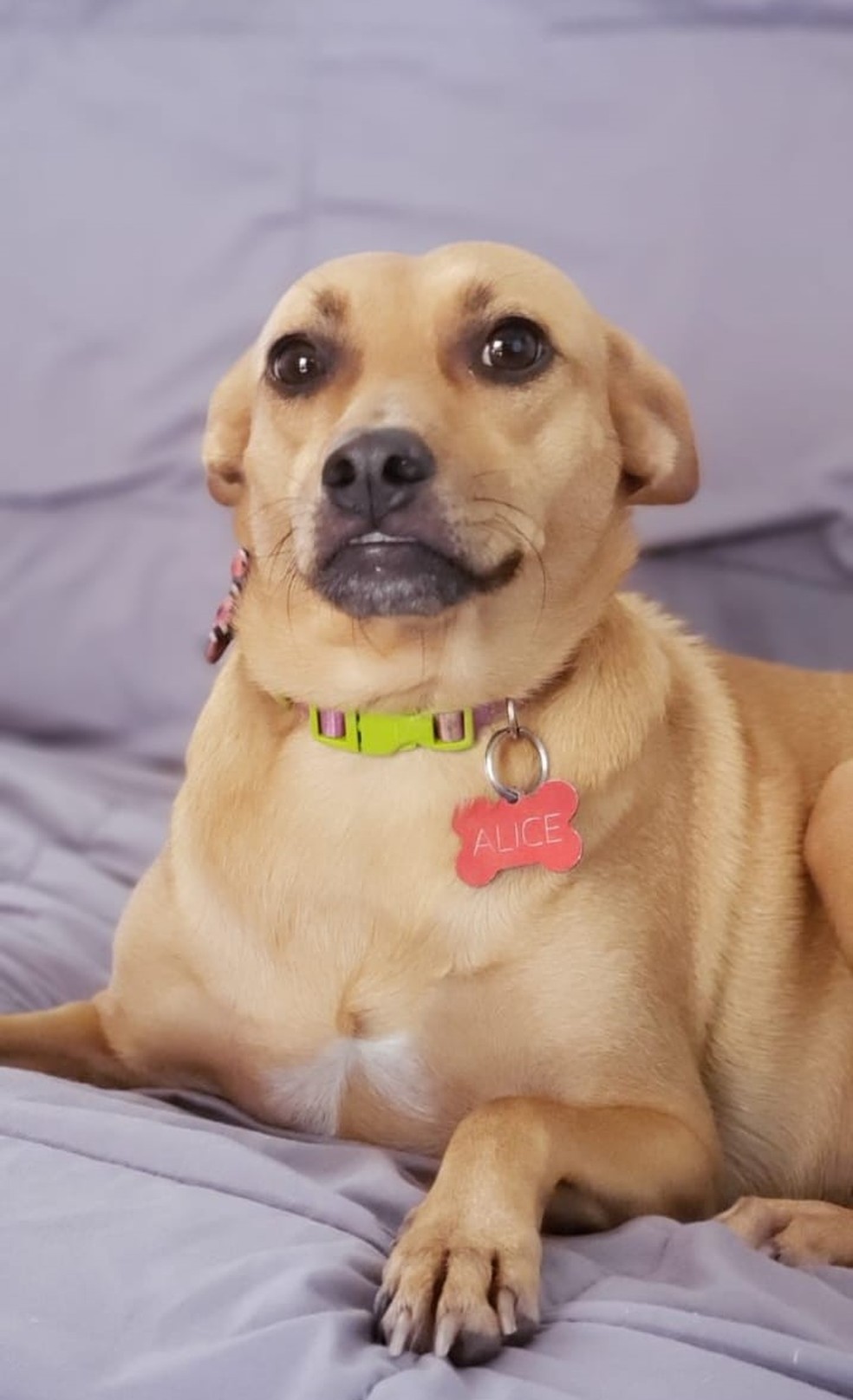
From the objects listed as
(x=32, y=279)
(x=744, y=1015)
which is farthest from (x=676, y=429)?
(x=32, y=279)

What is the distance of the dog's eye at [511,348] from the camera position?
1814 millimetres

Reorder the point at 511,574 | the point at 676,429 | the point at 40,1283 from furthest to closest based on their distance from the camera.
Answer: the point at 676,429 < the point at 511,574 < the point at 40,1283

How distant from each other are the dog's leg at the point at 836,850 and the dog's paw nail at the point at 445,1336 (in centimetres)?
79

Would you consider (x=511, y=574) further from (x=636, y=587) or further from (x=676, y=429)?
(x=636, y=587)

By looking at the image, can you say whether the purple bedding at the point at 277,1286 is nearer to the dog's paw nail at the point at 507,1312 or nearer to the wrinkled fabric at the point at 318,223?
the dog's paw nail at the point at 507,1312

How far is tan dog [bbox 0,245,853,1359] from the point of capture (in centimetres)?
166

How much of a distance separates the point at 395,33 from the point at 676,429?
1220 millimetres

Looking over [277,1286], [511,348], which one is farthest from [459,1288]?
[511,348]

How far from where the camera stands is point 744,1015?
76.6 inches

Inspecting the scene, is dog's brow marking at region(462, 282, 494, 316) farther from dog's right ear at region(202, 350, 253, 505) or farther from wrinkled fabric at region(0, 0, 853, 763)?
wrinkled fabric at region(0, 0, 853, 763)

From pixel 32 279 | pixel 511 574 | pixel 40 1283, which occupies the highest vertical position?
pixel 32 279

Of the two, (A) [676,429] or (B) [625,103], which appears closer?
(A) [676,429]

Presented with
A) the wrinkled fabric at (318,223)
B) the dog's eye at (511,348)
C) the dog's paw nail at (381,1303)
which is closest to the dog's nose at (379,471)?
the dog's eye at (511,348)

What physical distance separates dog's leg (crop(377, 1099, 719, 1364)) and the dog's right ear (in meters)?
0.81
